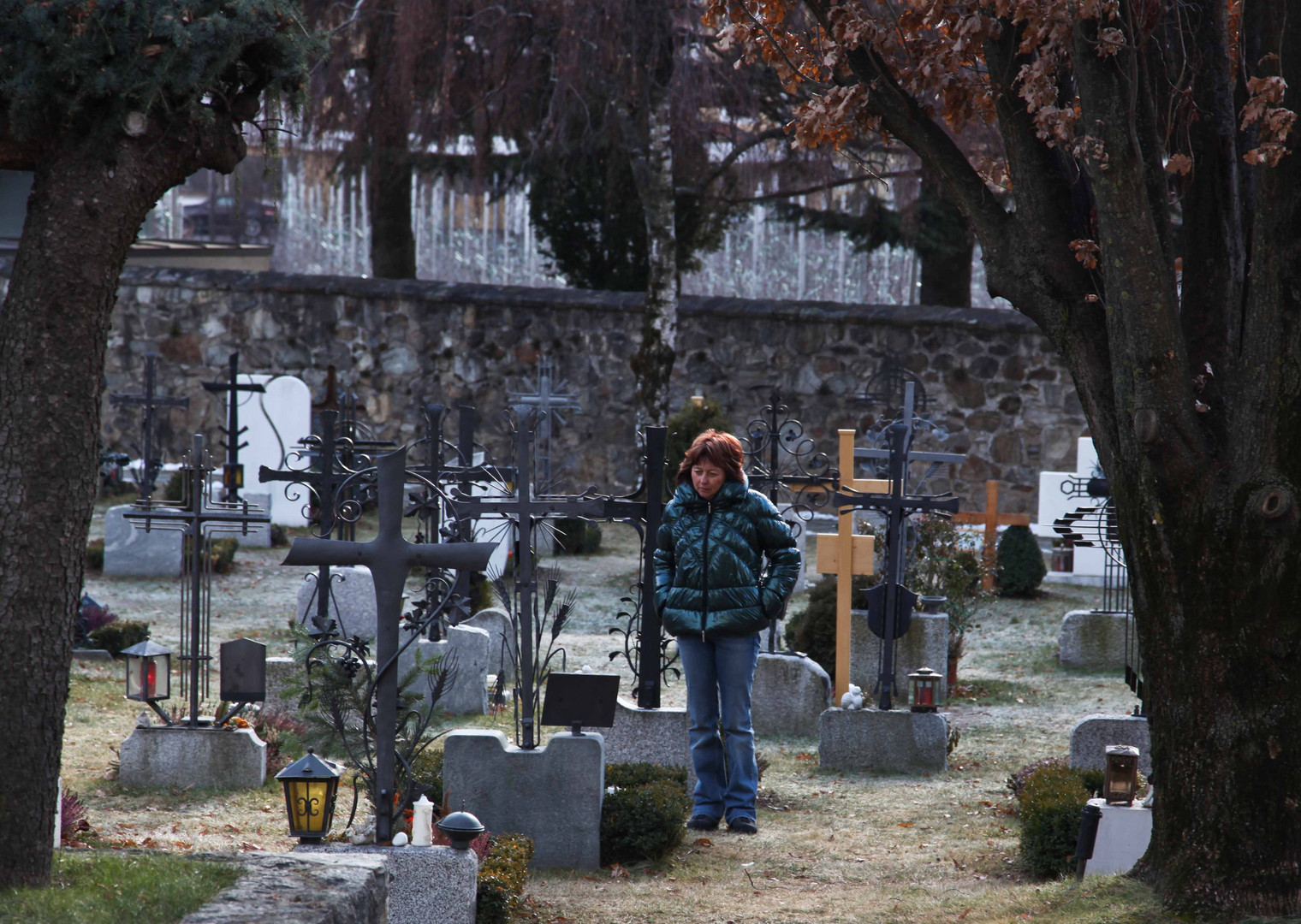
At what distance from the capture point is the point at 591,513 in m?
6.86

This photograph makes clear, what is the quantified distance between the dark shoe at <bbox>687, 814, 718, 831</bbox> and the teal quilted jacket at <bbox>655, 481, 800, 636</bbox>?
0.82 meters

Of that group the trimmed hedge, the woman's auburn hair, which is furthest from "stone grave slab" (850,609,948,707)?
the trimmed hedge

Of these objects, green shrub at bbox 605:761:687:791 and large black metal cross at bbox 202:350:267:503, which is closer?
green shrub at bbox 605:761:687:791

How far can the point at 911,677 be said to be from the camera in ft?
25.0

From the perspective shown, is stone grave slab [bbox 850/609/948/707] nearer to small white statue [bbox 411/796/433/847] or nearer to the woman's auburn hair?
the woman's auburn hair

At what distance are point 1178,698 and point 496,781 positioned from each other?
259cm

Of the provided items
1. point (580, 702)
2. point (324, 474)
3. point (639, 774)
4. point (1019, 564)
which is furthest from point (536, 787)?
point (1019, 564)

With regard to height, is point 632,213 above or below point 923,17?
above

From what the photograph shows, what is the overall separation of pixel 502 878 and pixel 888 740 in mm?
3223

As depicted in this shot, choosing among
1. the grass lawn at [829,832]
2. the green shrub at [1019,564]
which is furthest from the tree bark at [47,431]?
the green shrub at [1019,564]

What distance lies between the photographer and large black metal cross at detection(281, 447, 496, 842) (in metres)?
4.50

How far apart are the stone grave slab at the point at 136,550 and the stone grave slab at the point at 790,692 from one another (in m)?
6.39

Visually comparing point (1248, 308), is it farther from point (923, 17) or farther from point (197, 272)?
point (197, 272)

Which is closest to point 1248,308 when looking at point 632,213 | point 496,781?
point 496,781
